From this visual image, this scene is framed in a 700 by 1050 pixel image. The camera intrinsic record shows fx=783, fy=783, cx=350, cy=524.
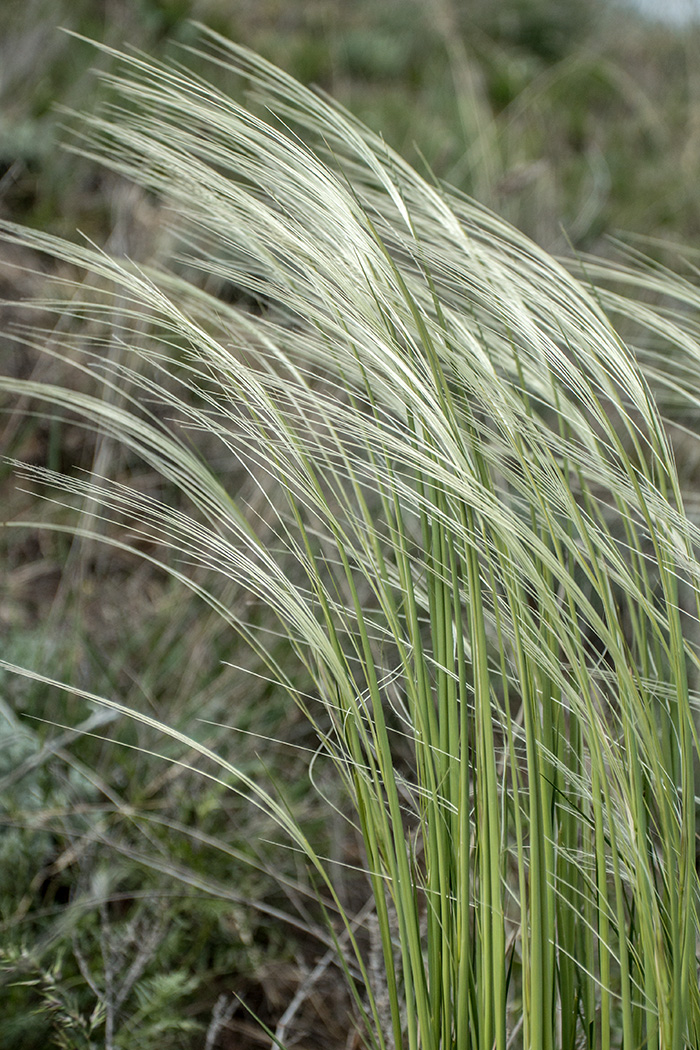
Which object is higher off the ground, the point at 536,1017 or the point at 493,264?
the point at 493,264

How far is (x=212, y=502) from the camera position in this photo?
0.60 m

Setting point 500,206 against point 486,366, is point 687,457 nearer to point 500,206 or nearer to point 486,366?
point 500,206

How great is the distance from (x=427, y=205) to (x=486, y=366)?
260 mm

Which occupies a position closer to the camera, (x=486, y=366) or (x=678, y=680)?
(x=678, y=680)

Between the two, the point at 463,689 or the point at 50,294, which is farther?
the point at 50,294

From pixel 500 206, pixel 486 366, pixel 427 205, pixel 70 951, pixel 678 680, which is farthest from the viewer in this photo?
pixel 500 206

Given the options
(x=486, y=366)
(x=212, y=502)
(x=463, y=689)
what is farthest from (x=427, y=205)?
(x=463, y=689)

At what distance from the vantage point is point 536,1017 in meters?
0.48

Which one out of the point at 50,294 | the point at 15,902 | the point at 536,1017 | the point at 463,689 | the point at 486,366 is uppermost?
the point at 486,366

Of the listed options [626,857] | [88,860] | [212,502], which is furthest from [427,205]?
[88,860]

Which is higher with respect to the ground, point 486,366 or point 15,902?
point 486,366

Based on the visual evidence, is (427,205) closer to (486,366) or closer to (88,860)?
(486,366)

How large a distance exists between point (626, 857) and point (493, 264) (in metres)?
0.46

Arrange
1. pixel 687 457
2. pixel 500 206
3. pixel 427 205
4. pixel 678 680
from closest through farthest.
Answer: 1. pixel 678 680
2. pixel 427 205
3. pixel 687 457
4. pixel 500 206
